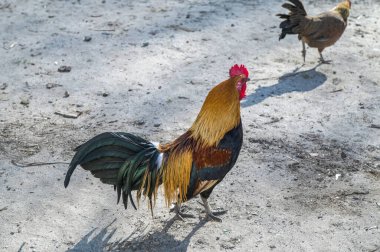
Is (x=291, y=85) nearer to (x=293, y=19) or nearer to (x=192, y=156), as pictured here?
(x=293, y=19)

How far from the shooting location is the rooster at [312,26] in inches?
324

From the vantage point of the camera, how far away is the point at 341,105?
7523mm

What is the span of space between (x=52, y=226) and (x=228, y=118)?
189 cm

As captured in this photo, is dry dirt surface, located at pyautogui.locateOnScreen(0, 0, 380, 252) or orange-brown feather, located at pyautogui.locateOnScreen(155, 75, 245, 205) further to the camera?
dry dirt surface, located at pyautogui.locateOnScreen(0, 0, 380, 252)

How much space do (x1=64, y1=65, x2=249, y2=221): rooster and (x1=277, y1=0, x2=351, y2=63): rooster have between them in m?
3.43

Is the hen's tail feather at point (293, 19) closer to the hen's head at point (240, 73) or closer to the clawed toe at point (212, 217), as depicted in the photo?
the hen's head at point (240, 73)

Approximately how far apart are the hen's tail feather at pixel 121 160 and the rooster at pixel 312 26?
3.97m

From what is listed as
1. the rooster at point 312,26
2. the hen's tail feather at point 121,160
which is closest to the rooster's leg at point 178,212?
the hen's tail feather at point 121,160

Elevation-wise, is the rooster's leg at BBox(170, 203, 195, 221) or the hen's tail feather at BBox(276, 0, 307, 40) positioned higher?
the hen's tail feather at BBox(276, 0, 307, 40)

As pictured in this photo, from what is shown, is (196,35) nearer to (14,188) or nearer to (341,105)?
(341,105)

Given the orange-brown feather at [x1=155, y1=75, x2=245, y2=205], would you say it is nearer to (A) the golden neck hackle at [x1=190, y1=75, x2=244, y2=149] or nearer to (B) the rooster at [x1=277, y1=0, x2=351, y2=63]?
(A) the golden neck hackle at [x1=190, y1=75, x2=244, y2=149]

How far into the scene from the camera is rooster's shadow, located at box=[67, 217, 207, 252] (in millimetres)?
5125

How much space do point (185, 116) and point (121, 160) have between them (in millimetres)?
2311

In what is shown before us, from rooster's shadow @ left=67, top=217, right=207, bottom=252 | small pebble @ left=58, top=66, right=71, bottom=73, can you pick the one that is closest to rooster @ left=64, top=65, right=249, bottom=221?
rooster's shadow @ left=67, top=217, right=207, bottom=252
